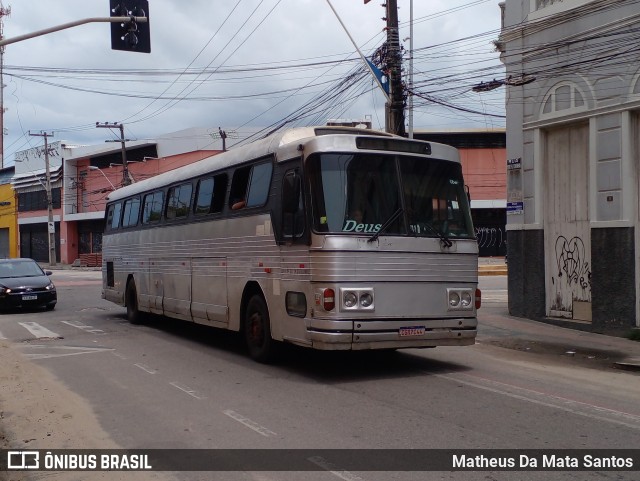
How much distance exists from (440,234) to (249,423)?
12.5 ft

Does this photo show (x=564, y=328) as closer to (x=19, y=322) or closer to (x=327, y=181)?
(x=327, y=181)

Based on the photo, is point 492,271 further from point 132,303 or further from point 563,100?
point 132,303

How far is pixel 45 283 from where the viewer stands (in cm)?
2009

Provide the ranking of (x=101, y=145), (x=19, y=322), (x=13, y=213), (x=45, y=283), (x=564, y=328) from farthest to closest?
(x=13, y=213), (x=101, y=145), (x=45, y=283), (x=19, y=322), (x=564, y=328)

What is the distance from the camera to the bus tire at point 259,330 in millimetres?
10062

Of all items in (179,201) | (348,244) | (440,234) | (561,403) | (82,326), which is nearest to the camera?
(561,403)

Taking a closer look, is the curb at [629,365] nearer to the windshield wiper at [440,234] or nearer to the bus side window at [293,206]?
the windshield wiper at [440,234]

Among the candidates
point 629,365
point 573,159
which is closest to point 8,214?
point 573,159

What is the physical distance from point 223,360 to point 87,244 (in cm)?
5710

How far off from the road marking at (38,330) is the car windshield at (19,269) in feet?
13.3

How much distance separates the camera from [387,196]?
904 centimetres

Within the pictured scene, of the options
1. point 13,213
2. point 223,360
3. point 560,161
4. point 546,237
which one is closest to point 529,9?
point 560,161

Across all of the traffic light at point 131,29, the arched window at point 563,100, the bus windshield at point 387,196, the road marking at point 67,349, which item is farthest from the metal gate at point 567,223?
the road marking at point 67,349

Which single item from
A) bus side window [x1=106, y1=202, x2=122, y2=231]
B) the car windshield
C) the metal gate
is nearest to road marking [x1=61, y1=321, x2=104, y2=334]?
bus side window [x1=106, y1=202, x2=122, y2=231]
